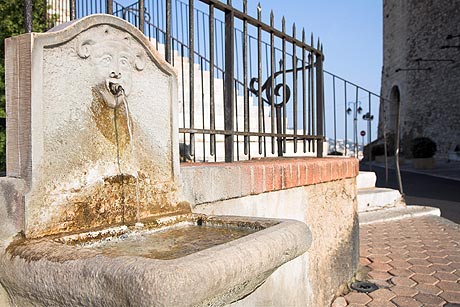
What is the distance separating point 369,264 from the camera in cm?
392

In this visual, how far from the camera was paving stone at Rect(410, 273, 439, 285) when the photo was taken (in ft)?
11.1

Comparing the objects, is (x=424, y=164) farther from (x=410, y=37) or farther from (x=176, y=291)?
(x=176, y=291)

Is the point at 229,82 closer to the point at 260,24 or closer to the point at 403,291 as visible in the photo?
the point at 260,24

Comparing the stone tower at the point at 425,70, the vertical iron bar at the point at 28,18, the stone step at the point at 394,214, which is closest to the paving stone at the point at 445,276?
the stone step at the point at 394,214

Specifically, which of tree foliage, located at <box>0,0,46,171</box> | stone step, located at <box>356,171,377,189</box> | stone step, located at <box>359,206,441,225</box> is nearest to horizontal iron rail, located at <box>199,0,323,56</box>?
tree foliage, located at <box>0,0,46,171</box>

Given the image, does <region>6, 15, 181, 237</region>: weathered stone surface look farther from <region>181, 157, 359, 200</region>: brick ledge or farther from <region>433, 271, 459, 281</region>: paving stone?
<region>433, 271, 459, 281</region>: paving stone

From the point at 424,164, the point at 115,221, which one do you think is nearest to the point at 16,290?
the point at 115,221

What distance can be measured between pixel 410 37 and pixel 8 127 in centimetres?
2713

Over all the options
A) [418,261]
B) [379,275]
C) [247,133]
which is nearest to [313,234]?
[247,133]

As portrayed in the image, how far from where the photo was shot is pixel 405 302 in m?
2.98

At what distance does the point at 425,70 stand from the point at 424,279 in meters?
22.8

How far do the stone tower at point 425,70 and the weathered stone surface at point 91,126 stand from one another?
2172 centimetres

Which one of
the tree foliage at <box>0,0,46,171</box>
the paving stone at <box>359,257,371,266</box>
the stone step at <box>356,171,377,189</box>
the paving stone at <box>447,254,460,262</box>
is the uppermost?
the tree foliage at <box>0,0,46,171</box>

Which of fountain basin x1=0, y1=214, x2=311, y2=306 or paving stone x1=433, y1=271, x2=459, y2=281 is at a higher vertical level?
fountain basin x1=0, y1=214, x2=311, y2=306
